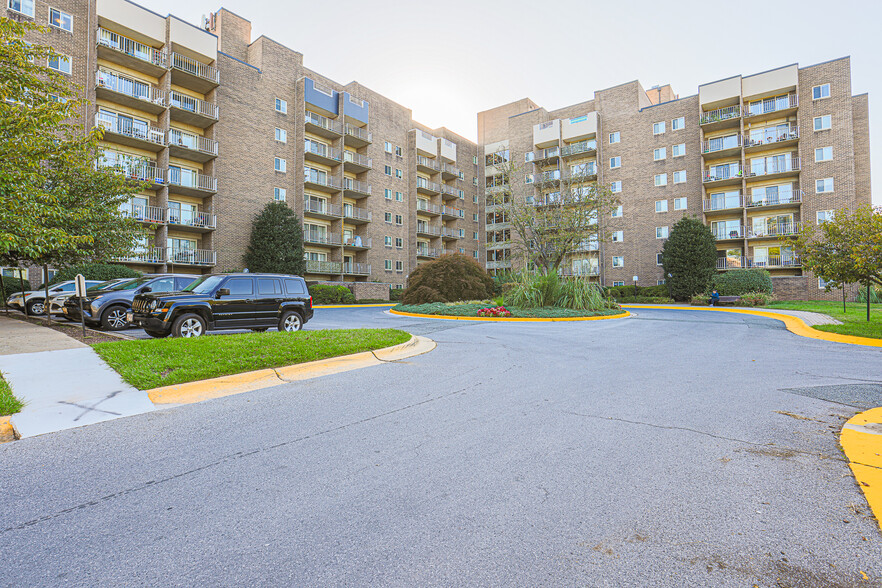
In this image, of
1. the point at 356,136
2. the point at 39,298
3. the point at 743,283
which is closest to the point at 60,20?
the point at 39,298

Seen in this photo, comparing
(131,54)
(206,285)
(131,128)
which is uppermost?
(131,54)

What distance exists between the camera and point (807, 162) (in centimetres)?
3259

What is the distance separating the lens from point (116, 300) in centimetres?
1207

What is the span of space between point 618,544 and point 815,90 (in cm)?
4447

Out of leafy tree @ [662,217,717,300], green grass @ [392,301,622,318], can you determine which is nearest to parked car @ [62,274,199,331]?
green grass @ [392,301,622,318]

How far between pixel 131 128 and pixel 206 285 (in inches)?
884

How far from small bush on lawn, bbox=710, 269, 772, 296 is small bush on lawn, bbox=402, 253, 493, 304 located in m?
17.3

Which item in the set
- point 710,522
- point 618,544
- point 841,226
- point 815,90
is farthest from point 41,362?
point 815,90

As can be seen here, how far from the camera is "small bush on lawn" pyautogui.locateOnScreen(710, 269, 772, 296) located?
92.1ft

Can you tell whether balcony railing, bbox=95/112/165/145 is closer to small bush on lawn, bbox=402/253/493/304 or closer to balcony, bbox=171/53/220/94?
balcony, bbox=171/53/220/94

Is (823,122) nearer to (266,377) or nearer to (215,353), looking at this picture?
(266,377)

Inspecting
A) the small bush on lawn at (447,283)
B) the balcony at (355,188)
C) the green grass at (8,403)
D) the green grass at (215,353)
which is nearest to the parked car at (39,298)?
the green grass at (215,353)

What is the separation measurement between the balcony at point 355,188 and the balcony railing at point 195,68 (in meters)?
12.2

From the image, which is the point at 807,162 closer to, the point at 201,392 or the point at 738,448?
the point at 738,448
